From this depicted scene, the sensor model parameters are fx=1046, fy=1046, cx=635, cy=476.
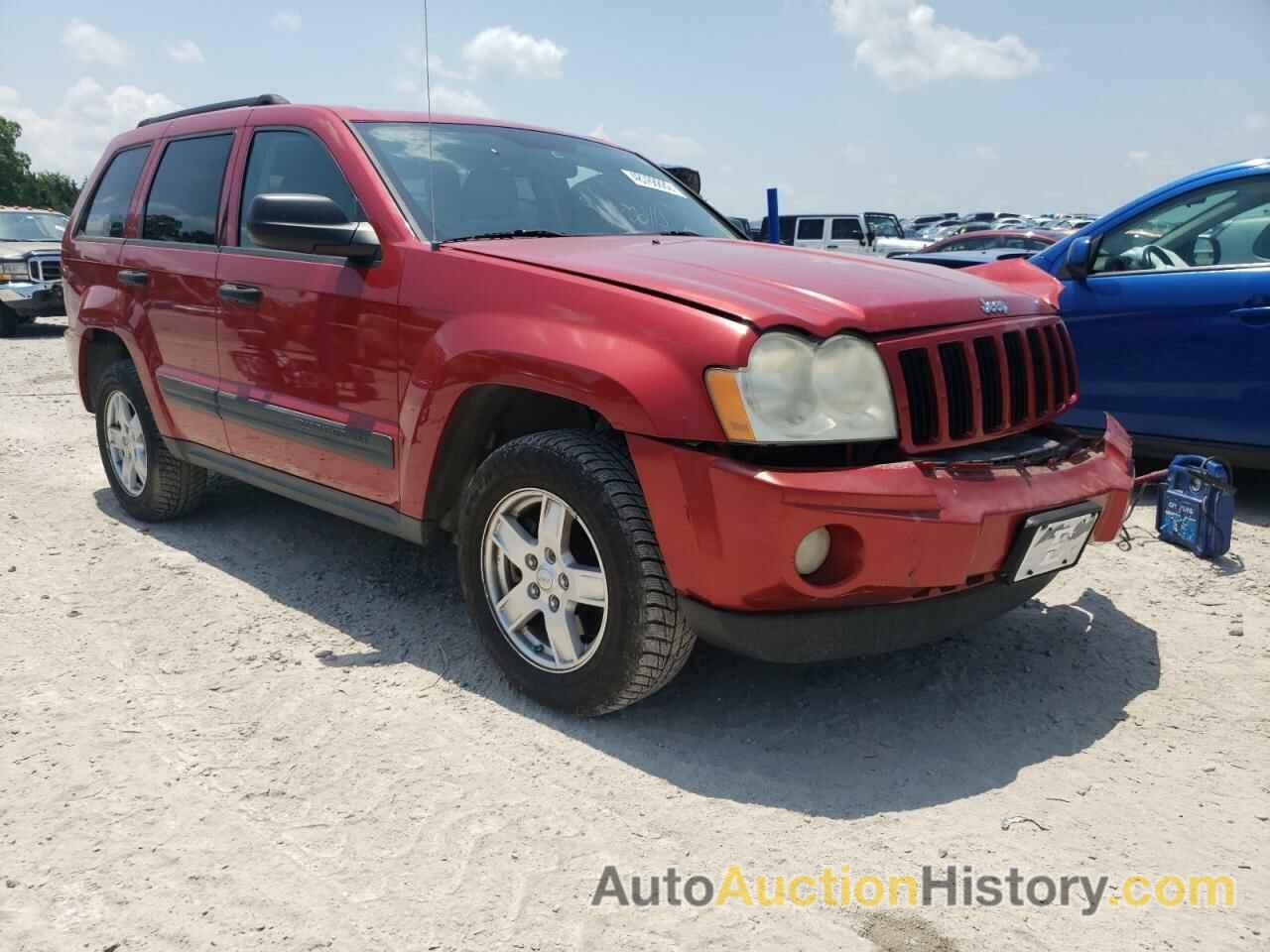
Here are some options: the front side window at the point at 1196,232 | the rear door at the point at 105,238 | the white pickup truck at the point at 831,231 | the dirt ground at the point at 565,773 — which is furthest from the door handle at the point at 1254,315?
the white pickup truck at the point at 831,231

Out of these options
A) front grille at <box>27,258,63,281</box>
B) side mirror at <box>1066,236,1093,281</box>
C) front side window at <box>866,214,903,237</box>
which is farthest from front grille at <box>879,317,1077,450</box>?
front side window at <box>866,214,903,237</box>

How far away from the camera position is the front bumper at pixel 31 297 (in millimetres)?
13523

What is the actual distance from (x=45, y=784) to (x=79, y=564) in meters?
1.98

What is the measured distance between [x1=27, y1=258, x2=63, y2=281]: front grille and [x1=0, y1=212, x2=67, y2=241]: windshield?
735mm

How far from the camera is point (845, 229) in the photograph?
75.3 ft

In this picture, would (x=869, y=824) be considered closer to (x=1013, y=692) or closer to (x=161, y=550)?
(x=1013, y=692)

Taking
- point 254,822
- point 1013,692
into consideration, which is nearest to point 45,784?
point 254,822

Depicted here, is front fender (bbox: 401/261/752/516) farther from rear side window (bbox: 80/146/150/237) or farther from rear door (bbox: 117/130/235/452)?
rear side window (bbox: 80/146/150/237)

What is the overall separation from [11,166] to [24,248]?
5220 cm

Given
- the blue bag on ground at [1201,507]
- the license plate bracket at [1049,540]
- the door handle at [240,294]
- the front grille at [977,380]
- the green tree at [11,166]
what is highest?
the green tree at [11,166]

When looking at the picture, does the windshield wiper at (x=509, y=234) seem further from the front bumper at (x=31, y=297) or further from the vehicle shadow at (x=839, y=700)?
the front bumper at (x=31, y=297)

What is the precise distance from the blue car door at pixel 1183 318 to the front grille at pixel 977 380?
77.8 inches

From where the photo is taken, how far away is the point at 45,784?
2670 mm

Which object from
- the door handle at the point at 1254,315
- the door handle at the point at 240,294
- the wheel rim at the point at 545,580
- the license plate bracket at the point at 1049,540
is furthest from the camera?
the door handle at the point at 1254,315
